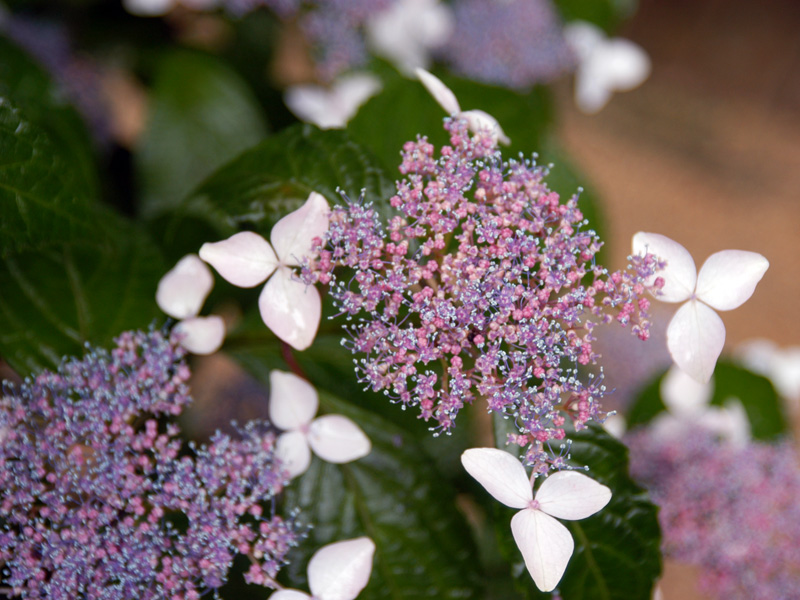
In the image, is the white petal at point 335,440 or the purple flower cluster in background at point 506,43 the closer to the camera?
the white petal at point 335,440

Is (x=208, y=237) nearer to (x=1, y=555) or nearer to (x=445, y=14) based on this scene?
(x=1, y=555)

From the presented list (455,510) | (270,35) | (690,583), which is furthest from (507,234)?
(690,583)

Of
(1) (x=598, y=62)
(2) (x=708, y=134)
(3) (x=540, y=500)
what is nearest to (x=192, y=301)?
(3) (x=540, y=500)

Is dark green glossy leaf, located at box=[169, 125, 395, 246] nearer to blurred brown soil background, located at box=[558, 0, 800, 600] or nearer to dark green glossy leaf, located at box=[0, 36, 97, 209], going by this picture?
dark green glossy leaf, located at box=[0, 36, 97, 209]

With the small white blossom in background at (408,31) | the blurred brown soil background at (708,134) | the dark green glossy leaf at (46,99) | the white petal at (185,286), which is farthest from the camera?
the blurred brown soil background at (708,134)

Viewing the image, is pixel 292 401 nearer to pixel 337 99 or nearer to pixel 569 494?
pixel 569 494

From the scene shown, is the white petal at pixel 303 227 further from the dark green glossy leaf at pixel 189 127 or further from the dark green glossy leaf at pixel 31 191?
the dark green glossy leaf at pixel 189 127

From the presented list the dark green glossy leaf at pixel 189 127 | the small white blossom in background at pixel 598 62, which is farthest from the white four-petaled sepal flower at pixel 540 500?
the small white blossom in background at pixel 598 62
